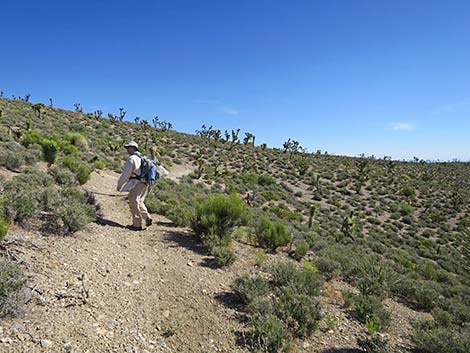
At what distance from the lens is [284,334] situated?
4.43 m

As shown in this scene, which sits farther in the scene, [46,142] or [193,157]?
[193,157]

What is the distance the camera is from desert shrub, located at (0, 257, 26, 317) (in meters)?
3.58

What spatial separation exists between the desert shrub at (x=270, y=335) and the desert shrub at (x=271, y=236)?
14.0ft

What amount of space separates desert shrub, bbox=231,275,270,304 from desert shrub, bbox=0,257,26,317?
129 inches

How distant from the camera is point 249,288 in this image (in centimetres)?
562

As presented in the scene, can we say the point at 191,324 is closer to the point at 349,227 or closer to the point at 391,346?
the point at 391,346

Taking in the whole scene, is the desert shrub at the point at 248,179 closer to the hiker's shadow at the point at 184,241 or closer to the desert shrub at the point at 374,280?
the hiker's shadow at the point at 184,241

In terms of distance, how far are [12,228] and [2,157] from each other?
5780mm

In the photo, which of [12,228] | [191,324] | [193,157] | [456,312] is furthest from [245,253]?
[193,157]

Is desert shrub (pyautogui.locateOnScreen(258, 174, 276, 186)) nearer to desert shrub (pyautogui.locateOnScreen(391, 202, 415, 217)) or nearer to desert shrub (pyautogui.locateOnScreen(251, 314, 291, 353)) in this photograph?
desert shrub (pyautogui.locateOnScreen(391, 202, 415, 217))

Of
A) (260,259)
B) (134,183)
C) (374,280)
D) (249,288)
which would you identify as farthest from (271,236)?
(134,183)

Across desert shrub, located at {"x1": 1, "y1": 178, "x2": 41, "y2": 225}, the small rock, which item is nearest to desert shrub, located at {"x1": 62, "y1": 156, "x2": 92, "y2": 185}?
desert shrub, located at {"x1": 1, "y1": 178, "x2": 41, "y2": 225}

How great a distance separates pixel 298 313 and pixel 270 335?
963mm

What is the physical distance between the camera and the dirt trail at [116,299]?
3723 millimetres
